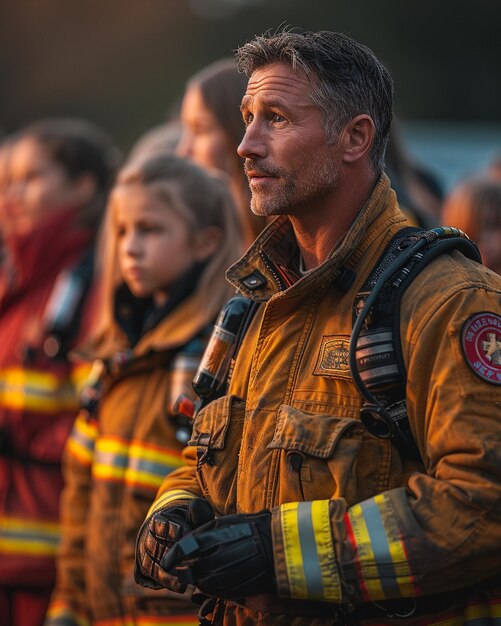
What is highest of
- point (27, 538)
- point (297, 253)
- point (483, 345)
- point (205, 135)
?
point (205, 135)

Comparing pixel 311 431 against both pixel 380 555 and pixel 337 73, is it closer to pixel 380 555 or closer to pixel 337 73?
pixel 380 555

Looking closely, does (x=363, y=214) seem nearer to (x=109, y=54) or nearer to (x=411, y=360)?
(x=411, y=360)

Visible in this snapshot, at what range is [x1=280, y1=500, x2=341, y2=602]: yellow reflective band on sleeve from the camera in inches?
96.2

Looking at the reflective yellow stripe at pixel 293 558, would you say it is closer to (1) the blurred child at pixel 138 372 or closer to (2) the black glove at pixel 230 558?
(2) the black glove at pixel 230 558

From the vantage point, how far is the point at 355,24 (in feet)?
89.4

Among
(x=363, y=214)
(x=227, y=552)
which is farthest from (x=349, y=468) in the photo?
(x=363, y=214)

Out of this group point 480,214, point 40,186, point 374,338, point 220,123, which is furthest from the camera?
point 40,186

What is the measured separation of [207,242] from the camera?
14.5 feet

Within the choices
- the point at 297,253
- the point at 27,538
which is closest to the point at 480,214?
the point at 27,538

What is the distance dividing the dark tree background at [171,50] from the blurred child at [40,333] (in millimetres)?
19023

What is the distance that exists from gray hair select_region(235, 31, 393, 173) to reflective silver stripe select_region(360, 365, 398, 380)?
0.57 meters

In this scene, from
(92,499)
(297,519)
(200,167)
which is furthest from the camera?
(200,167)

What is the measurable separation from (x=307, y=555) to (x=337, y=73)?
1.09 metres

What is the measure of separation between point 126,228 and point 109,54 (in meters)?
23.5
